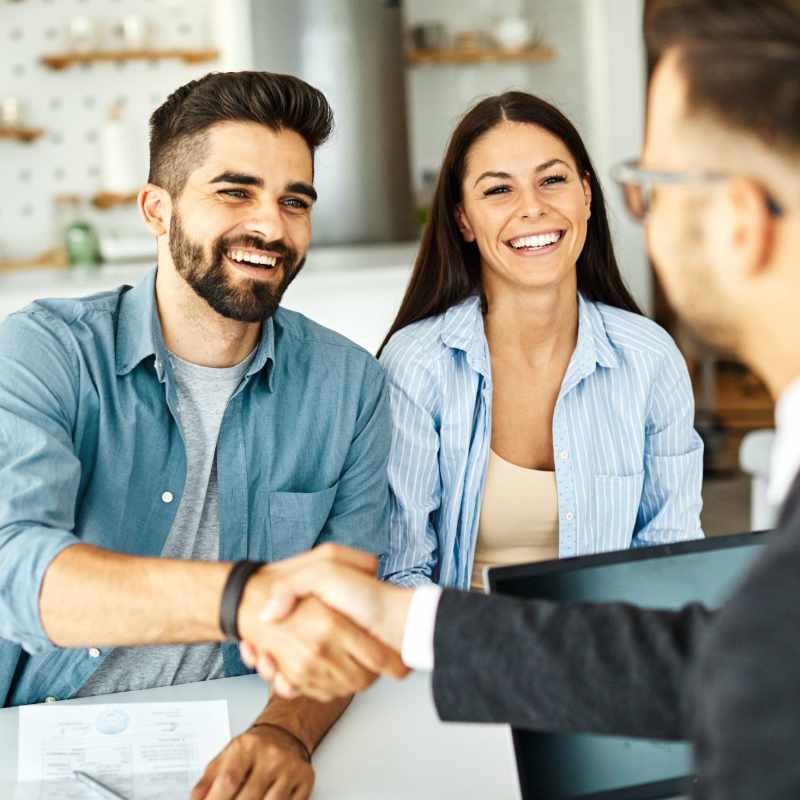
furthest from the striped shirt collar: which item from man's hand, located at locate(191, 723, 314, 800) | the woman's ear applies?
man's hand, located at locate(191, 723, 314, 800)

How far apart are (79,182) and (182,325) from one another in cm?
381


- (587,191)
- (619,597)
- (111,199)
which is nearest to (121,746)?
(619,597)

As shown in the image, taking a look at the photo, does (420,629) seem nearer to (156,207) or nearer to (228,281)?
(228,281)

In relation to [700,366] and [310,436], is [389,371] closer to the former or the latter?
[310,436]

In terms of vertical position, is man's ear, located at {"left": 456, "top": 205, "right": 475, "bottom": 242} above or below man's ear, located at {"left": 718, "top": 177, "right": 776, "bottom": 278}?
below

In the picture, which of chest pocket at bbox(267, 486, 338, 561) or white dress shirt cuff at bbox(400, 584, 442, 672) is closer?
white dress shirt cuff at bbox(400, 584, 442, 672)

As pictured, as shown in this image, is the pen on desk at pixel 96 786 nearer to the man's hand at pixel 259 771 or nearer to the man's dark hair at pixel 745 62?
the man's hand at pixel 259 771

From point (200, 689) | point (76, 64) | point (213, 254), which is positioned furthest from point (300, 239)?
point (76, 64)

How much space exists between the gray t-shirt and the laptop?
2.27 feet

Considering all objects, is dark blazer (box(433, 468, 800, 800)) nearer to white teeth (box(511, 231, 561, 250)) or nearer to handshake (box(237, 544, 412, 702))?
handshake (box(237, 544, 412, 702))

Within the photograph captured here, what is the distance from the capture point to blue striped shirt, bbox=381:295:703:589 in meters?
2.10

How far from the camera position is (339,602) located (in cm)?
136

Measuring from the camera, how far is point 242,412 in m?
1.85

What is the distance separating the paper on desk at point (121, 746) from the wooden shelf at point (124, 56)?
426cm
